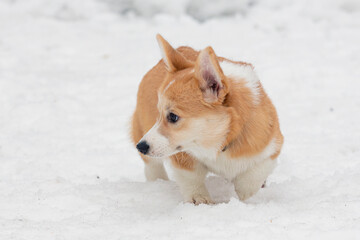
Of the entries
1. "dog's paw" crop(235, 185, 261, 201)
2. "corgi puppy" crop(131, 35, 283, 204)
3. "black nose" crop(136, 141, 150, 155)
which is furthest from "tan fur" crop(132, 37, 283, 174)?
"dog's paw" crop(235, 185, 261, 201)

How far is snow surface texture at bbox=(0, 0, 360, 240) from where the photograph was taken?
2750mm

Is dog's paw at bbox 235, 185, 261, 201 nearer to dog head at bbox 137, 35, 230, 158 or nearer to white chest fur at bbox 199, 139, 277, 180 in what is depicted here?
white chest fur at bbox 199, 139, 277, 180

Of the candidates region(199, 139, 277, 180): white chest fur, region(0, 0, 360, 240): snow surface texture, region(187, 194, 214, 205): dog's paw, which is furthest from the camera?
region(187, 194, 214, 205): dog's paw

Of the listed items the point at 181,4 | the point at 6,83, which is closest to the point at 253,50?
the point at 181,4

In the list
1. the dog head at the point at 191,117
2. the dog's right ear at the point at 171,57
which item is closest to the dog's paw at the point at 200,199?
the dog head at the point at 191,117

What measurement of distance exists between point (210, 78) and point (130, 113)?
3415 millimetres

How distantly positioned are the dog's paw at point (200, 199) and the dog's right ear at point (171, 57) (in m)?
0.86

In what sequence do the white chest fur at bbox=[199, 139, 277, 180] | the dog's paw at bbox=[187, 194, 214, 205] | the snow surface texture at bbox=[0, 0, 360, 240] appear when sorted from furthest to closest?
the dog's paw at bbox=[187, 194, 214, 205] < the white chest fur at bbox=[199, 139, 277, 180] < the snow surface texture at bbox=[0, 0, 360, 240]

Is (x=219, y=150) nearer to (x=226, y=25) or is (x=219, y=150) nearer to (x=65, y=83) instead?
(x=65, y=83)

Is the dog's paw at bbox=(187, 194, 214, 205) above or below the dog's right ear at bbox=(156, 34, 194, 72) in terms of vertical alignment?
below

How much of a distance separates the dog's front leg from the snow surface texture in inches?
4.8

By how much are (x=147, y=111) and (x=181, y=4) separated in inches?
233

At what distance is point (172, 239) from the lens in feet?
8.01

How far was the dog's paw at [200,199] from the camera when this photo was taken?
3.34 metres
